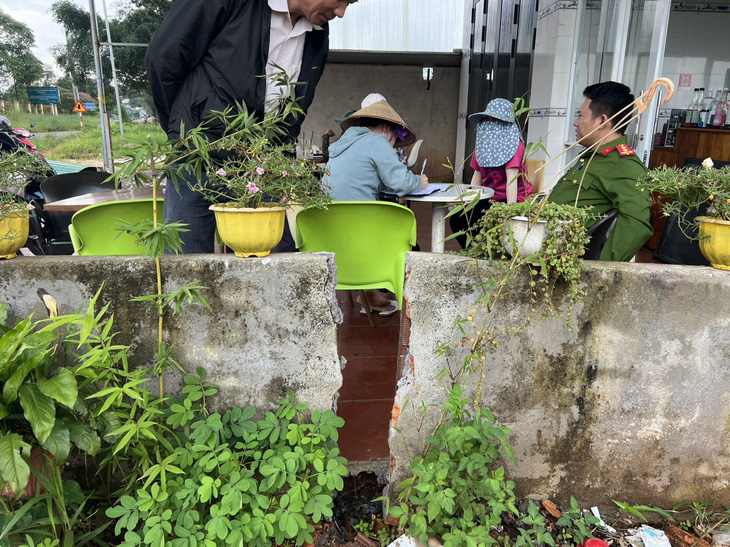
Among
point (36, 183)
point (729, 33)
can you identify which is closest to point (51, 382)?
point (36, 183)

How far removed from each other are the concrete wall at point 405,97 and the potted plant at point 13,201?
32.7 feet

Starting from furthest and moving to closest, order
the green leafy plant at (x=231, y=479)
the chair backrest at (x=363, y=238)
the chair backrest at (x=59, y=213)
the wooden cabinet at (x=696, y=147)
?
the wooden cabinet at (x=696, y=147)
the chair backrest at (x=59, y=213)
the chair backrest at (x=363, y=238)
the green leafy plant at (x=231, y=479)

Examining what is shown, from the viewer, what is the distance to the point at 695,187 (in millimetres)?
1529

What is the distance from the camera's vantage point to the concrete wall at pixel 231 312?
4.75 ft

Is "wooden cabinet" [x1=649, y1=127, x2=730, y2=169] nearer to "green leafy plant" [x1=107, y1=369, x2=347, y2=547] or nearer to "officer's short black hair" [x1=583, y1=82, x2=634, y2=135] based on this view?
"officer's short black hair" [x1=583, y1=82, x2=634, y2=135]

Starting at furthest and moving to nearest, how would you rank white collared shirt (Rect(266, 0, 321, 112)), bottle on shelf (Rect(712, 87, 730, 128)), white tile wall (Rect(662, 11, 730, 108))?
white tile wall (Rect(662, 11, 730, 108)) < bottle on shelf (Rect(712, 87, 730, 128)) < white collared shirt (Rect(266, 0, 321, 112))

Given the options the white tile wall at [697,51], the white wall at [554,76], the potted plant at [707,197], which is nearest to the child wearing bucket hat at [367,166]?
the potted plant at [707,197]

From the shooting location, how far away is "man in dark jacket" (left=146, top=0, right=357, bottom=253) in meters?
1.71

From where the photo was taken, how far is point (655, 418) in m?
1.56

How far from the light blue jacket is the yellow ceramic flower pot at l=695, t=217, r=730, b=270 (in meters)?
1.50

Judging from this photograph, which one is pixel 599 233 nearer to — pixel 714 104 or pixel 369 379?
pixel 369 379

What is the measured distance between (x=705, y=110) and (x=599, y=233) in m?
4.31

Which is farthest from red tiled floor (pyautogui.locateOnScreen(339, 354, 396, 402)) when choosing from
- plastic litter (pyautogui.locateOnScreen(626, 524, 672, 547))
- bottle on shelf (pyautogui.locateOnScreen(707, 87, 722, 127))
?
bottle on shelf (pyautogui.locateOnScreen(707, 87, 722, 127))

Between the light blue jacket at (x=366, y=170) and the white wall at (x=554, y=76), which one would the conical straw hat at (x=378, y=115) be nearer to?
the light blue jacket at (x=366, y=170)
